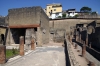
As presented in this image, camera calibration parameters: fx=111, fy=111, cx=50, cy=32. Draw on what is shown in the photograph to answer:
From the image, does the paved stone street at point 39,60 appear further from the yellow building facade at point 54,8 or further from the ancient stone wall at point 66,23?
the yellow building facade at point 54,8

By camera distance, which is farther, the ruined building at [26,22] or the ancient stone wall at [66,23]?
the ancient stone wall at [66,23]

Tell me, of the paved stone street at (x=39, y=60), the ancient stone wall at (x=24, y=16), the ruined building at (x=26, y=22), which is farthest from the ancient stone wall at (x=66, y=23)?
the paved stone street at (x=39, y=60)

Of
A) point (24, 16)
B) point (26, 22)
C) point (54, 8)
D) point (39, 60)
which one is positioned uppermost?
point (54, 8)

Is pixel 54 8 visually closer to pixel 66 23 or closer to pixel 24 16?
pixel 66 23

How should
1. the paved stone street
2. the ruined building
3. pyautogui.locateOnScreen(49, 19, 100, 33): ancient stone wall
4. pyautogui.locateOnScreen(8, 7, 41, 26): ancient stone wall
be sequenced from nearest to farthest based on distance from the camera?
the paved stone street, the ruined building, pyautogui.locateOnScreen(8, 7, 41, 26): ancient stone wall, pyautogui.locateOnScreen(49, 19, 100, 33): ancient stone wall

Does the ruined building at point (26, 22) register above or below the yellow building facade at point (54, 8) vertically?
below

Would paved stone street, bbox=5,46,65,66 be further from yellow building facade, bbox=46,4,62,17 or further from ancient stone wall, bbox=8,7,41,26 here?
yellow building facade, bbox=46,4,62,17

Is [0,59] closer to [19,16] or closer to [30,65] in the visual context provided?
[30,65]

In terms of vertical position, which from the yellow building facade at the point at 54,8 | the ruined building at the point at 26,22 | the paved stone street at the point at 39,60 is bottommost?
the paved stone street at the point at 39,60

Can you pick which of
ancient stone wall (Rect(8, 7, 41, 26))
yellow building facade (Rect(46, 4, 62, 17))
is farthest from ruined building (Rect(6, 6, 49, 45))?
yellow building facade (Rect(46, 4, 62, 17))

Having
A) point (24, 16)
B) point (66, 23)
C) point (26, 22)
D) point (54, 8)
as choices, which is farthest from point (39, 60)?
point (54, 8)

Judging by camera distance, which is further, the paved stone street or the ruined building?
the ruined building

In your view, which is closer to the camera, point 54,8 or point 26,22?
point 26,22

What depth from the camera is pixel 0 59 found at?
7.43m
